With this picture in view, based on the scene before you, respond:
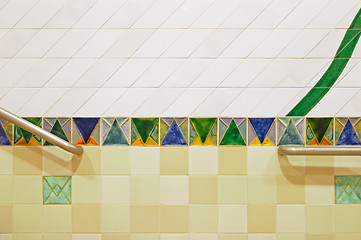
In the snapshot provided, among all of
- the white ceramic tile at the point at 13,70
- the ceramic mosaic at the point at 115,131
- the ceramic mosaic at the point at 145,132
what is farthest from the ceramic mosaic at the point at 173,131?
the white ceramic tile at the point at 13,70

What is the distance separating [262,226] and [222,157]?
0.31 metres

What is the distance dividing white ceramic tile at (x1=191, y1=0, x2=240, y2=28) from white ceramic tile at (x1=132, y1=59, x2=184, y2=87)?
0.17m

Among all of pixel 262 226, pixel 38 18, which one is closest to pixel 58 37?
pixel 38 18

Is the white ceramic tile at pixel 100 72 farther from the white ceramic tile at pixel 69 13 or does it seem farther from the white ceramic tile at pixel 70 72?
the white ceramic tile at pixel 69 13

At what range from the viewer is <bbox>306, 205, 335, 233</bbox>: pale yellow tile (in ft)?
3.97

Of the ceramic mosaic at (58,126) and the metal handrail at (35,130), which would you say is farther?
the ceramic mosaic at (58,126)

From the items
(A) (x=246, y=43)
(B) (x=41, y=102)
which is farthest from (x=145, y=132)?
(A) (x=246, y=43)

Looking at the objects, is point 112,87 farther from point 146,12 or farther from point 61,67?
point 146,12

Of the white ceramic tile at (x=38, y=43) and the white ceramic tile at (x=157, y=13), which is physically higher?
the white ceramic tile at (x=157, y=13)

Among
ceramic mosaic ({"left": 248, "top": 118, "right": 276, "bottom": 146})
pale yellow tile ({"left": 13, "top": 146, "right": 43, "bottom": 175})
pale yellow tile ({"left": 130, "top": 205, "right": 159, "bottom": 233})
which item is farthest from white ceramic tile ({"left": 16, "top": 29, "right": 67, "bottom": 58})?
ceramic mosaic ({"left": 248, "top": 118, "right": 276, "bottom": 146})

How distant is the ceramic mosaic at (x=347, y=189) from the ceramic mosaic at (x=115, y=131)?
2.76ft

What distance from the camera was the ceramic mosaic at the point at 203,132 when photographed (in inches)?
47.5

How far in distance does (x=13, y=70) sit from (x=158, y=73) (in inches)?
22.4

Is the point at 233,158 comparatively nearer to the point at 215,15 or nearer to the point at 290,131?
the point at 290,131
